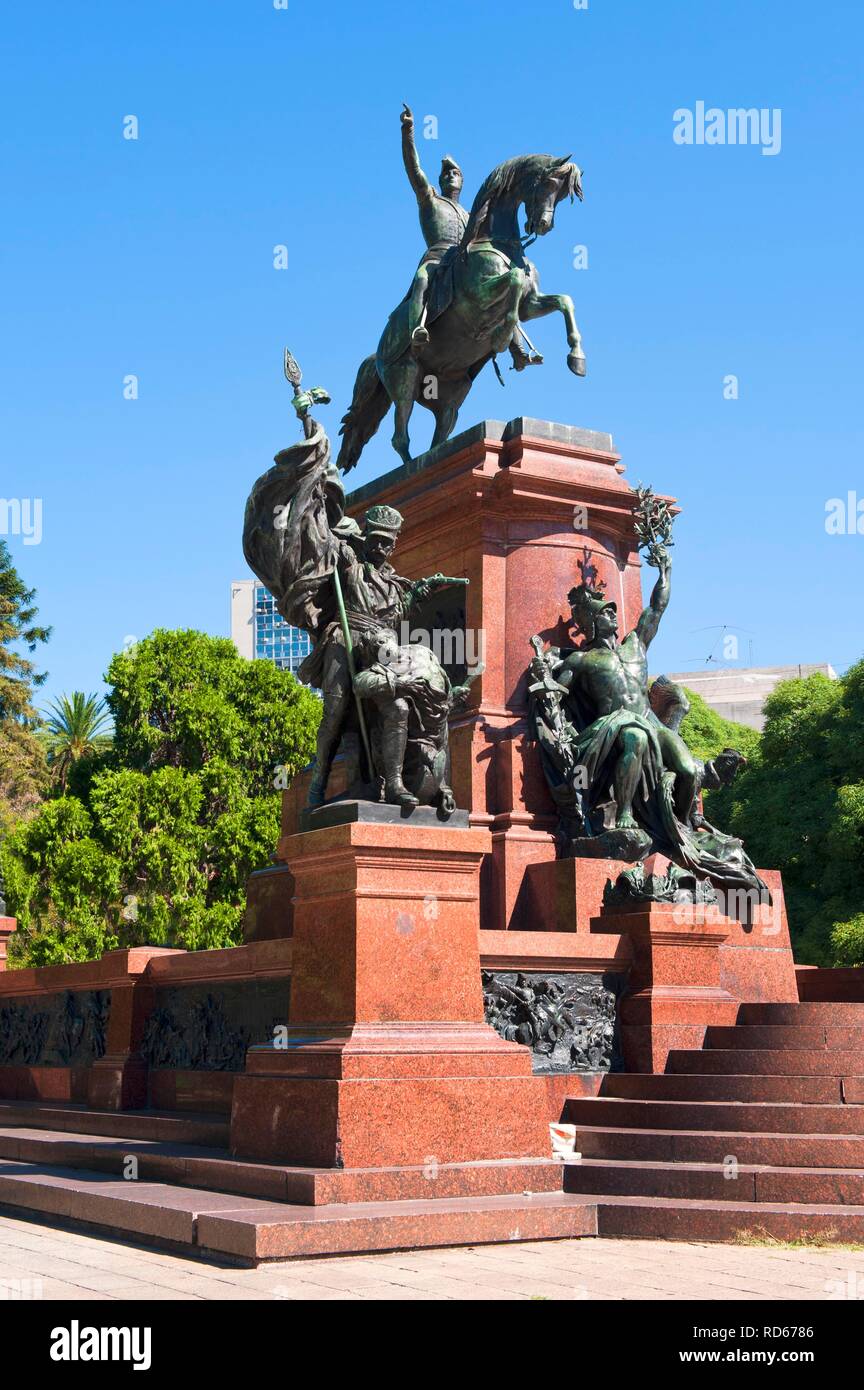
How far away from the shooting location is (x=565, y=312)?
53.6 feet

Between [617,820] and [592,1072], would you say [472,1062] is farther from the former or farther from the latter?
[617,820]

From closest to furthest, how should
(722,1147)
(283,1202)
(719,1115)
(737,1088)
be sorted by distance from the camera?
(283,1202) < (722,1147) < (719,1115) < (737,1088)

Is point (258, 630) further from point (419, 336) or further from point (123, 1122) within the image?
point (123, 1122)

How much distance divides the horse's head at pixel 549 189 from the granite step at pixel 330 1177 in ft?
32.6

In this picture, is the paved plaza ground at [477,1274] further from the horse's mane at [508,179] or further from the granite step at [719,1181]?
the horse's mane at [508,179]

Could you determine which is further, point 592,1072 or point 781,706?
point 781,706

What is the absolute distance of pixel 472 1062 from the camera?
958cm

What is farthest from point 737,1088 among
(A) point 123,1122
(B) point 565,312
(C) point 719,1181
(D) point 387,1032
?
(B) point 565,312

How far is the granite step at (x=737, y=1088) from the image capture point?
33.7 feet

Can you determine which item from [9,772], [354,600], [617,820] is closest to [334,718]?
[354,600]

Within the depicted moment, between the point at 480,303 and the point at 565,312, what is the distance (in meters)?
0.89

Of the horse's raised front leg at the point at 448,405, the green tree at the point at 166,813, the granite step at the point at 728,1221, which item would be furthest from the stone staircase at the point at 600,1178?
the green tree at the point at 166,813

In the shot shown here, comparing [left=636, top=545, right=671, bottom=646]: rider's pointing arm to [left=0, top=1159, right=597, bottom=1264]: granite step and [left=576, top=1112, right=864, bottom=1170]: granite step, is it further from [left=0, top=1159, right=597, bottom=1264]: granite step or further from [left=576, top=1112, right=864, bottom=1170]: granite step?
[left=0, top=1159, right=597, bottom=1264]: granite step
